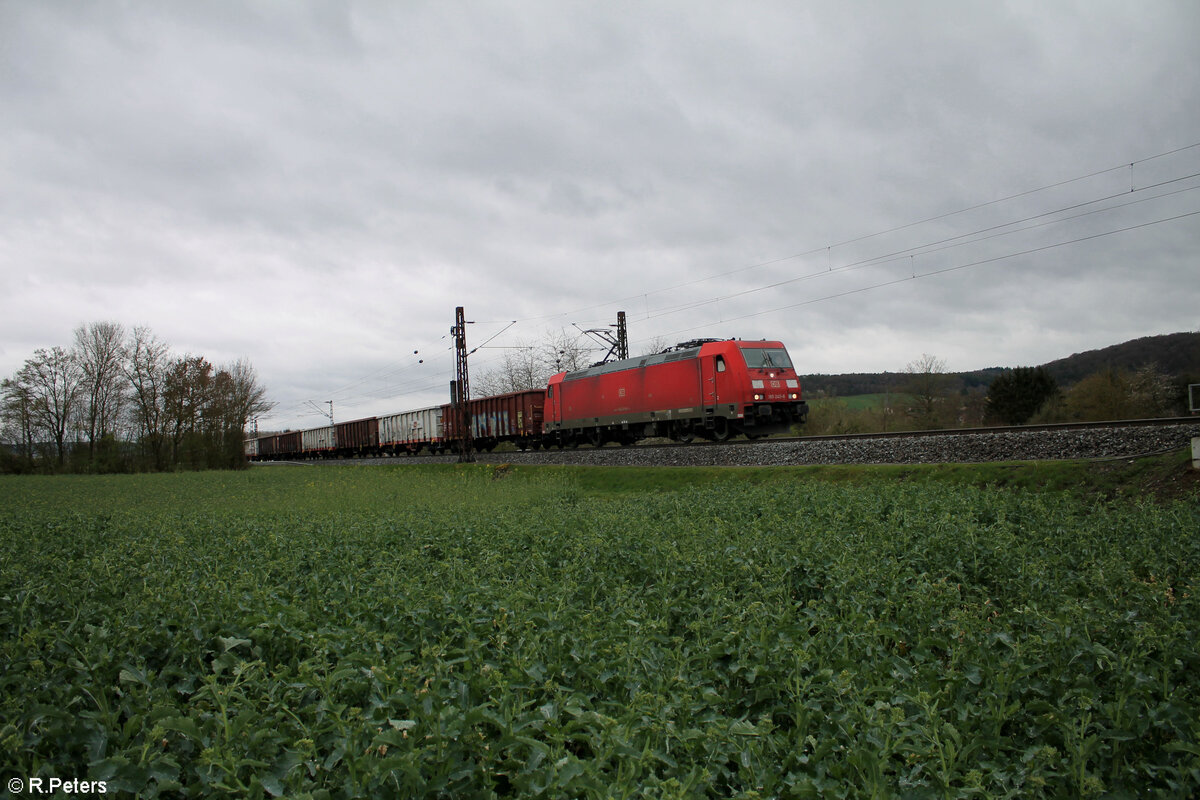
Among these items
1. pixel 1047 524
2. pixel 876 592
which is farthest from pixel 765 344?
pixel 876 592

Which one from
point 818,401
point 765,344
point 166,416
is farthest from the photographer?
point 166,416

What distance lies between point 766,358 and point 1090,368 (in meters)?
27.5

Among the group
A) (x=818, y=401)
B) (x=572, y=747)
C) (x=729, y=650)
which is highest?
(x=818, y=401)

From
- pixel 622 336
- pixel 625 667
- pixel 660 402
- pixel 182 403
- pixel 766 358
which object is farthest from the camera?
pixel 182 403

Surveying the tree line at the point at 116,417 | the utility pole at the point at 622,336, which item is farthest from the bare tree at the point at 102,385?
the utility pole at the point at 622,336

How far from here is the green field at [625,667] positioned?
2.98 meters

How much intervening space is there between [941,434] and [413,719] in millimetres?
17039

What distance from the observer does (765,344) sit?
23766mm

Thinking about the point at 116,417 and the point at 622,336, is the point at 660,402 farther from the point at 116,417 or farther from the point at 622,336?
the point at 116,417

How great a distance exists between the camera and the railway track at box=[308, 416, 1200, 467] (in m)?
13.5

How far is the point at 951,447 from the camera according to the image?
54.2 feet

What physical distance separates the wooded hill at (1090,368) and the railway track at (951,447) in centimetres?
958

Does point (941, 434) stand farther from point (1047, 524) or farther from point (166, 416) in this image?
point (166, 416)

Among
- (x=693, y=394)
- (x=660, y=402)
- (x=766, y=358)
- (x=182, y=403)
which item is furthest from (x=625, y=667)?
(x=182, y=403)
